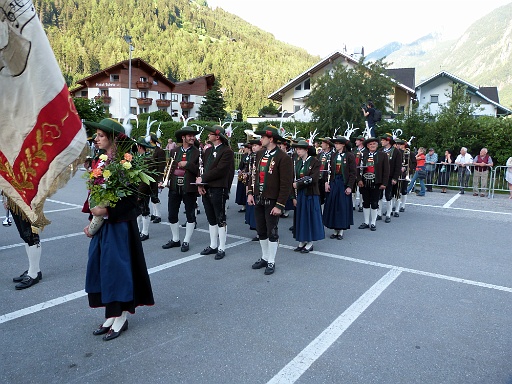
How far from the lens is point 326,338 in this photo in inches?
164

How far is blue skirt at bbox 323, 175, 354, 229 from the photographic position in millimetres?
8445

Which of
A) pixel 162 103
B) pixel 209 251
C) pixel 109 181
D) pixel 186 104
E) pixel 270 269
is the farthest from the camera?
pixel 186 104

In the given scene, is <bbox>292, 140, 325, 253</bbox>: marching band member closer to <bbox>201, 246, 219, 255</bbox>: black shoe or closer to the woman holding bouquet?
<bbox>201, 246, 219, 255</bbox>: black shoe

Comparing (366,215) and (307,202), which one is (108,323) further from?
(366,215)

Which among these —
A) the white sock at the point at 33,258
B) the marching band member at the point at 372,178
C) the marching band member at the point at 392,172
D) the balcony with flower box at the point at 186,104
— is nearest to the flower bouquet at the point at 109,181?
the white sock at the point at 33,258

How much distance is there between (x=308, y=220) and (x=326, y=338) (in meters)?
3.36

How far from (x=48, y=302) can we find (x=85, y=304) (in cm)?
43

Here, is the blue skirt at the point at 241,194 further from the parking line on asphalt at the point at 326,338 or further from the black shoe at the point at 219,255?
the parking line on asphalt at the point at 326,338

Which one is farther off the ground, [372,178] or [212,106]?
[212,106]

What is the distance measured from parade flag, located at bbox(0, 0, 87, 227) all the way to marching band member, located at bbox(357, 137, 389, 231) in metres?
7.60

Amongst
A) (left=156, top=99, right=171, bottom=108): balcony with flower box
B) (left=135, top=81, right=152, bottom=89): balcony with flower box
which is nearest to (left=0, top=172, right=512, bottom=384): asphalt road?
(left=135, top=81, right=152, bottom=89): balcony with flower box

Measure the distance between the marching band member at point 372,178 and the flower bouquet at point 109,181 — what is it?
6.48 m

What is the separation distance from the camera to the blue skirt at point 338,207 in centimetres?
845

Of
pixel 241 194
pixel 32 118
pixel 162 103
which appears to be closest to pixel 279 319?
pixel 32 118
